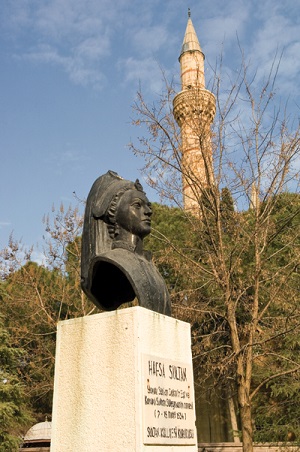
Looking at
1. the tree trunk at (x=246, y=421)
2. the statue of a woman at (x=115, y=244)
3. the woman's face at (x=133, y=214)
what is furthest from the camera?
the tree trunk at (x=246, y=421)

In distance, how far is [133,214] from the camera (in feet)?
15.5

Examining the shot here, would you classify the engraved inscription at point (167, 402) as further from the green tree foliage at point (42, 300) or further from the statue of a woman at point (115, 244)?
the green tree foliage at point (42, 300)

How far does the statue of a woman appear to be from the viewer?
182 inches

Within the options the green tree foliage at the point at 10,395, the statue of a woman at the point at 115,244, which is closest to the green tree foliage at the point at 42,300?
the green tree foliage at the point at 10,395

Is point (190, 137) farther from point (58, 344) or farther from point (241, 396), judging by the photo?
point (58, 344)

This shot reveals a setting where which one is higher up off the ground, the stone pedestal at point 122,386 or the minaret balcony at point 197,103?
the minaret balcony at point 197,103

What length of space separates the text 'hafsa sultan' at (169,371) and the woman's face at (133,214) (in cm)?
124

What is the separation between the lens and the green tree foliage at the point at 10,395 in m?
14.1

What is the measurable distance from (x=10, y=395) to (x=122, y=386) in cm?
1170

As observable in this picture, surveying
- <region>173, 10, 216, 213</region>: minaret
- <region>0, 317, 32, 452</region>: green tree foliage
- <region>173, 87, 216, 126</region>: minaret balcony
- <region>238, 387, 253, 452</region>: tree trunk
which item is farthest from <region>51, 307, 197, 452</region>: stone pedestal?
<region>0, 317, 32, 452</region>: green tree foliage

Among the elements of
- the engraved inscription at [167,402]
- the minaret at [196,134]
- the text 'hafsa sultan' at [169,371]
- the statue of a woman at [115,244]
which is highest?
the minaret at [196,134]

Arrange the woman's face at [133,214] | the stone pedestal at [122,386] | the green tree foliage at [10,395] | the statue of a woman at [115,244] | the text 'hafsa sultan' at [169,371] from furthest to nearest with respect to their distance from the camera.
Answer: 1. the green tree foliage at [10,395]
2. the woman's face at [133,214]
3. the statue of a woman at [115,244]
4. the text 'hafsa sultan' at [169,371]
5. the stone pedestal at [122,386]

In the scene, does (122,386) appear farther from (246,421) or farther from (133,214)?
(246,421)

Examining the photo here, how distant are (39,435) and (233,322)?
11789 millimetres
